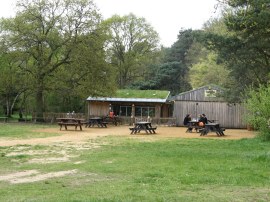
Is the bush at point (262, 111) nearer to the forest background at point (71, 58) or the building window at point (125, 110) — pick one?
the forest background at point (71, 58)

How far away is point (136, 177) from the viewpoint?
8.09 meters

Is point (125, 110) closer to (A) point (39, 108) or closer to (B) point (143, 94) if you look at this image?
(B) point (143, 94)

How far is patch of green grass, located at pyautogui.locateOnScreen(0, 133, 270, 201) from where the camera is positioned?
6.18m

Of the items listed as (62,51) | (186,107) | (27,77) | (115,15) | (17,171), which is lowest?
(17,171)

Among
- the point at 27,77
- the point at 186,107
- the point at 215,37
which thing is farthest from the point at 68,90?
the point at 215,37

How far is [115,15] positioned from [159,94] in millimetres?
22582

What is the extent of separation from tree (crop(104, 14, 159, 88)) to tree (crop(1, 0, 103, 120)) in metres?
19.5

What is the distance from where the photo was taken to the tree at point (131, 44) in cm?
5819

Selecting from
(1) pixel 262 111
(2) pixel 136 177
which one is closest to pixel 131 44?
(1) pixel 262 111

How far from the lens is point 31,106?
49281 millimetres

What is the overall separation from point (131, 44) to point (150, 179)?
172 ft

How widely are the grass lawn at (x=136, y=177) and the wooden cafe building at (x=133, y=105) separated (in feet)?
88.7

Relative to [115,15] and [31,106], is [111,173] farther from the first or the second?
[115,15]

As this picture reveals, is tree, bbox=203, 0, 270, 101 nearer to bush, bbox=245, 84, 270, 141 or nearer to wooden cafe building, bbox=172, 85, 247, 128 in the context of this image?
bush, bbox=245, 84, 270, 141
